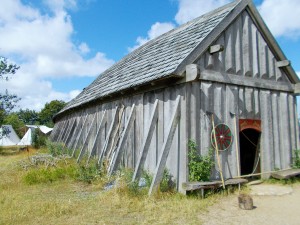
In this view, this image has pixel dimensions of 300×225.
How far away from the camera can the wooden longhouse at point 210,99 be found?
27.2ft

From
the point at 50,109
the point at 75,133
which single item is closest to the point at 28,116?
the point at 50,109

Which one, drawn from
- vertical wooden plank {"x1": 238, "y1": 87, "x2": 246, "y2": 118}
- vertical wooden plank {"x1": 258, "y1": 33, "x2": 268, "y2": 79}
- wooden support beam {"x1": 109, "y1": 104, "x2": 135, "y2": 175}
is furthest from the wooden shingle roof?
vertical wooden plank {"x1": 238, "y1": 87, "x2": 246, "y2": 118}

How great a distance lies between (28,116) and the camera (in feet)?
313

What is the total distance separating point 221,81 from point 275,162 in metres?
3.50

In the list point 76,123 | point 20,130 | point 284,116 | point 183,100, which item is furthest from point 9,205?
point 20,130

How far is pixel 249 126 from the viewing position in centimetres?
955

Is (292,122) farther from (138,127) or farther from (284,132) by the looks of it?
(138,127)

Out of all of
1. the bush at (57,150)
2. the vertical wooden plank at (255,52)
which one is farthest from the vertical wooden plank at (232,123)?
the bush at (57,150)

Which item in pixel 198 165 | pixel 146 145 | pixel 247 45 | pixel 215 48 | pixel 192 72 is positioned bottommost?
pixel 198 165

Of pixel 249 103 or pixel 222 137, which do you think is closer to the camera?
pixel 222 137

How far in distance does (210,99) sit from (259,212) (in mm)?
3369

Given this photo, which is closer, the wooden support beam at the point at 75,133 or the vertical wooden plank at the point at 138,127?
the vertical wooden plank at the point at 138,127

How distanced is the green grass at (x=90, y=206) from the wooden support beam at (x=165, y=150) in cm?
32

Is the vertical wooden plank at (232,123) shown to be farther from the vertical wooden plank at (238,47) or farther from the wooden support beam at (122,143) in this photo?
the wooden support beam at (122,143)
